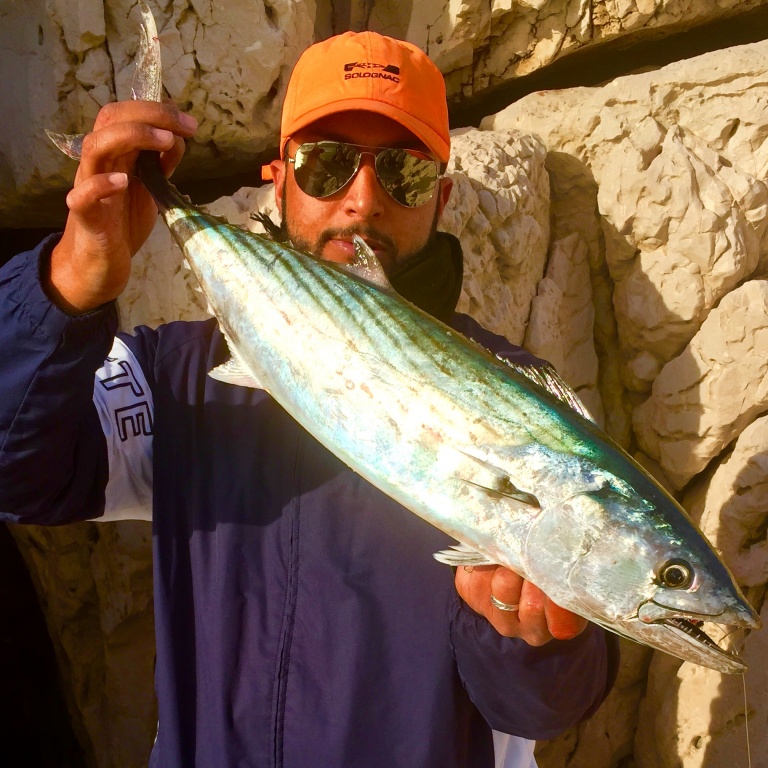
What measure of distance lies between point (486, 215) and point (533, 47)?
1137 mm

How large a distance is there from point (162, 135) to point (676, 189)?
2.06 meters

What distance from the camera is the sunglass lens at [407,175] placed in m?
1.59

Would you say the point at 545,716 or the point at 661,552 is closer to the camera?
the point at 661,552

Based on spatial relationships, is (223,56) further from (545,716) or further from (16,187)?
(545,716)

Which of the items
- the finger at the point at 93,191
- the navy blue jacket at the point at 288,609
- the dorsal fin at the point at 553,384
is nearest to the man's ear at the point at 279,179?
the navy blue jacket at the point at 288,609

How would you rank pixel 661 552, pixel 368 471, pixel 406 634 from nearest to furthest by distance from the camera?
pixel 661 552 < pixel 368 471 < pixel 406 634

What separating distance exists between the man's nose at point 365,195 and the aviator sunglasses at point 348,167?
13 mm

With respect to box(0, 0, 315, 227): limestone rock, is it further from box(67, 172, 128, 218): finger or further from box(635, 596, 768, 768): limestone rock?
box(635, 596, 768, 768): limestone rock

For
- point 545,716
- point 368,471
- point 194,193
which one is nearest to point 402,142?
point 368,471

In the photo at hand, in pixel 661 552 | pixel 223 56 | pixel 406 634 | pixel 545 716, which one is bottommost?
pixel 545 716

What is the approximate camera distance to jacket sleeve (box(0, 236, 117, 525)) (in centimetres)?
111

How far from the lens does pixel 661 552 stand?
2.95 ft

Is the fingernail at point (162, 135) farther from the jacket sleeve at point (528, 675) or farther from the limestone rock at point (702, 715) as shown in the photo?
the limestone rock at point (702, 715)

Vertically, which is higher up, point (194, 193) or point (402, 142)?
point (194, 193)
